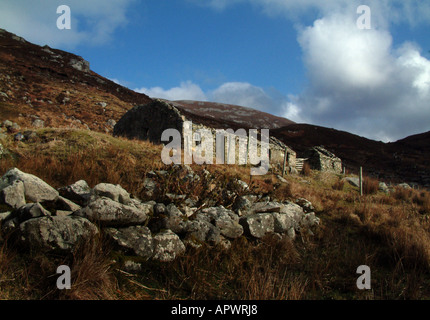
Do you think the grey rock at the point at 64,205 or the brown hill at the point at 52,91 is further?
the brown hill at the point at 52,91

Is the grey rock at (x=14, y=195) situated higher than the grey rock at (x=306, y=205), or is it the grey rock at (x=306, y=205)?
the grey rock at (x=14, y=195)

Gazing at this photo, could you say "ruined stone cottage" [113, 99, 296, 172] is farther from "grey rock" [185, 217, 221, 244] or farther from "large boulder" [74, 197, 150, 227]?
"large boulder" [74, 197, 150, 227]

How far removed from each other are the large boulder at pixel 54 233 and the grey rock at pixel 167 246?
0.84m

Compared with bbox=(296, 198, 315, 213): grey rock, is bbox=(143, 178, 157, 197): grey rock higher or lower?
higher

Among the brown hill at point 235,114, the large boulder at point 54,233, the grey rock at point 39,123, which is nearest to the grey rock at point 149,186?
the large boulder at point 54,233

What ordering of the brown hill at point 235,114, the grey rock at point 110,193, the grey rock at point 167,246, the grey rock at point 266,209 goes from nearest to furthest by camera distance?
the grey rock at point 167,246 → the grey rock at point 110,193 → the grey rock at point 266,209 → the brown hill at point 235,114

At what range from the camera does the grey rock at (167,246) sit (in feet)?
11.1

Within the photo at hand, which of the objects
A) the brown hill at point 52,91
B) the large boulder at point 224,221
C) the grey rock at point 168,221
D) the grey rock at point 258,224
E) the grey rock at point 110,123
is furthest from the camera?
the grey rock at point 110,123

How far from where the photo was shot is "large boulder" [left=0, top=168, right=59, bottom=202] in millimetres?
3613

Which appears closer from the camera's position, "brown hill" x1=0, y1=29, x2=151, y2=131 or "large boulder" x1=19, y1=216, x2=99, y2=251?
"large boulder" x1=19, y1=216, x2=99, y2=251

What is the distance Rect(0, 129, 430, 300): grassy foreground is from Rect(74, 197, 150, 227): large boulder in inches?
14.0

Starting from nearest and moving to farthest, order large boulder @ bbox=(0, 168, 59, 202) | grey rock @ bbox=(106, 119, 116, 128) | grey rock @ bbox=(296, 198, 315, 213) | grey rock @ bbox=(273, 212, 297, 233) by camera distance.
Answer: large boulder @ bbox=(0, 168, 59, 202) → grey rock @ bbox=(273, 212, 297, 233) → grey rock @ bbox=(296, 198, 315, 213) → grey rock @ bbox=(106, 119, 116, 128)

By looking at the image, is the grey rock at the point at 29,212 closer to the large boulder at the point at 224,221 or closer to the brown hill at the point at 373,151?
the large boulder at the point at 224,221

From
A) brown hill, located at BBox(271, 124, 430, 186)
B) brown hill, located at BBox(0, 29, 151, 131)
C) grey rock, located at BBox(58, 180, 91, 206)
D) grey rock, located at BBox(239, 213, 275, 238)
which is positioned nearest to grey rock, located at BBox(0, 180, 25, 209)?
grey rock, located at BBox(58, 180, 91, 206)
